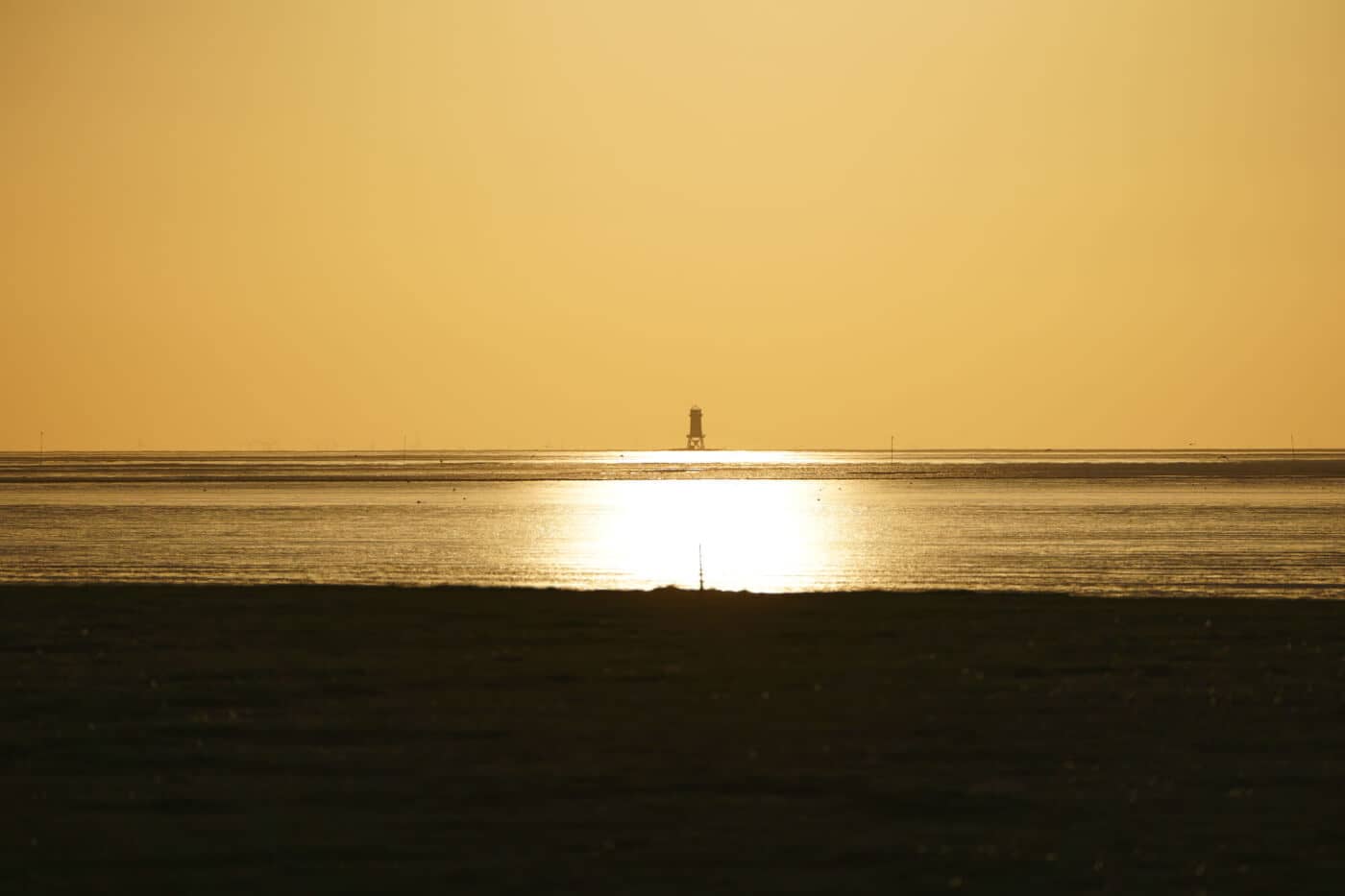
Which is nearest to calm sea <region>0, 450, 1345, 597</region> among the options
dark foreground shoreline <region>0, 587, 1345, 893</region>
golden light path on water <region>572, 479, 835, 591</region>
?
golden light path on water <region>572, 479, 835, 591</region>

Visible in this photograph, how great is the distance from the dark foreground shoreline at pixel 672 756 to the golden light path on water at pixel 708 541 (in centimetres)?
1726

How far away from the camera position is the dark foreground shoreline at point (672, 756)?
1316cm

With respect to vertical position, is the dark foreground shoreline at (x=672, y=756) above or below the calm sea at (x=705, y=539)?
below

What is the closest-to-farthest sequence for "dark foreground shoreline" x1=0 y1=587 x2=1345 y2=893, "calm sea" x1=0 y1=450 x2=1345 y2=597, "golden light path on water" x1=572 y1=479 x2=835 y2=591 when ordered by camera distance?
1. "dark foreground shoreline" x1=0 y1=587 x2=1345 y2=893
2. "calm sea" x1=0 y1=450 x2=1345 y2=597
3. "golden light path on water" x1=572 y1=479 x2=835 y2=591

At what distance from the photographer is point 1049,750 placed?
18.2 m

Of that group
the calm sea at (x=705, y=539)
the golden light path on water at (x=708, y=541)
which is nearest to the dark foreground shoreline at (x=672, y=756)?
the calm sea at (x=705, y=539)

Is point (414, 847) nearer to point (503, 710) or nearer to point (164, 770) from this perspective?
point (164, 770)

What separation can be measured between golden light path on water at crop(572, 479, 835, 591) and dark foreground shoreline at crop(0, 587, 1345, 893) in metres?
17.3

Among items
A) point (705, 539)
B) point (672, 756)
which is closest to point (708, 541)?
point (705, 539)

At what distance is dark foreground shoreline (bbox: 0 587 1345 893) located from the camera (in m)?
13.2

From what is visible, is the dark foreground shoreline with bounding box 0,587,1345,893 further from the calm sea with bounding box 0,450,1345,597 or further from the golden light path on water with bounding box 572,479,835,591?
the golden light path on water with bounding box 572,479,835,591

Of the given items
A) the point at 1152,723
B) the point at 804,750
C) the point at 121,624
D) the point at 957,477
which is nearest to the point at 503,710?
the point at 804,750

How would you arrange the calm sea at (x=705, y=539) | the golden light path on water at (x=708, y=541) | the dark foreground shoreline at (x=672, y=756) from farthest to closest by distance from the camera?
the golden light path on water at (x=708, y=541)
the calm sea at (x=705, y=539)
the dark foreground shoreline at (x=672, y=756)

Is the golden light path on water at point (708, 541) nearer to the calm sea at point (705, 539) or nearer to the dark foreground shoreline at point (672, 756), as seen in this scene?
the calm sea at point (705, 539)
